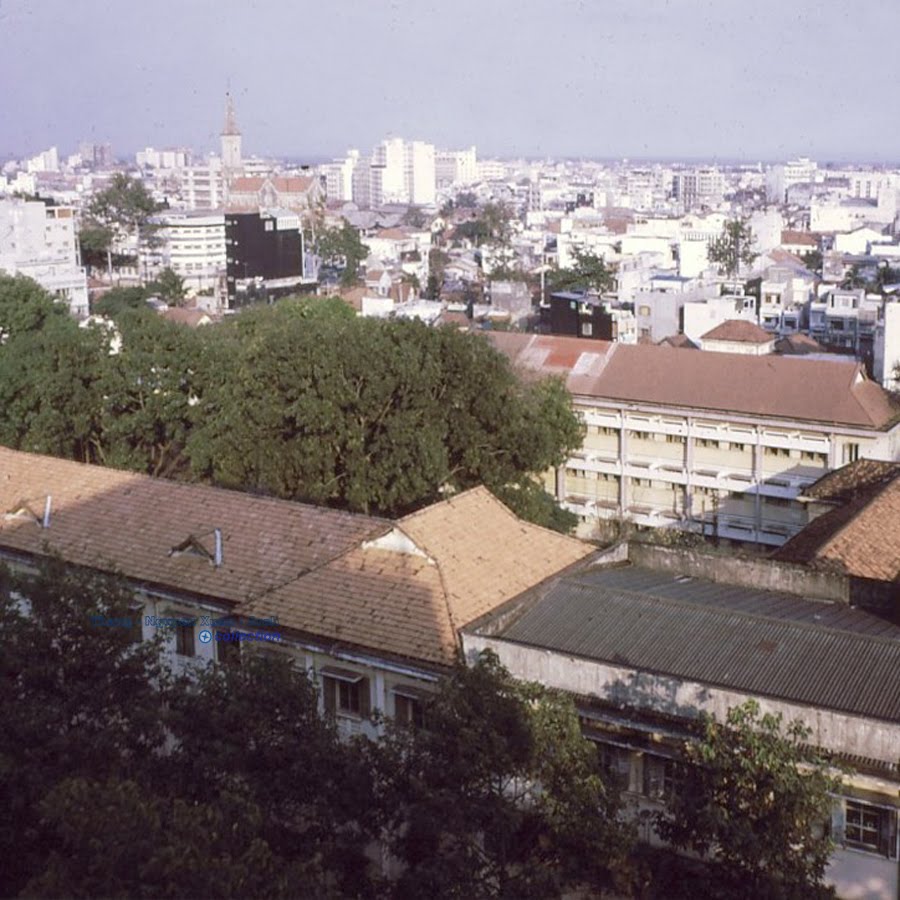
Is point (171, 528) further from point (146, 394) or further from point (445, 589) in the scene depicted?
point (146, 394)

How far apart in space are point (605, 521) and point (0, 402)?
12.6 meters

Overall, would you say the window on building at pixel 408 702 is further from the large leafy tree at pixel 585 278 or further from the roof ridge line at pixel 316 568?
the large leafy tree at pixel 585 278

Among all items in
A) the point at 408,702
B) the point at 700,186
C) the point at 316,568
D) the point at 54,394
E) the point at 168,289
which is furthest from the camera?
the point at 700,186

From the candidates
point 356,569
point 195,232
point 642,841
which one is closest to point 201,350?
point 356,569

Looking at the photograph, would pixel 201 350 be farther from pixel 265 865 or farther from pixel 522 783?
pixel 265 865

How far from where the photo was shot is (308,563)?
14.3 metres

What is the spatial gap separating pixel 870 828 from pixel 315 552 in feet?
22.2

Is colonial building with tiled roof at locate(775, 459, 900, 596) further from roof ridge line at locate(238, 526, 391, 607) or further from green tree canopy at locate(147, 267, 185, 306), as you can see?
green tree canopy at locate(147, 267, 185, 306)

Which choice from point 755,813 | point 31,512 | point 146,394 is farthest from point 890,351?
point 755,813

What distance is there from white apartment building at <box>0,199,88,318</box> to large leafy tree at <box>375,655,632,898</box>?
4341 centimetres

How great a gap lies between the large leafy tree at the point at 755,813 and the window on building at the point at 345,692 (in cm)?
446

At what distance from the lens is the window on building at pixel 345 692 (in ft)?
42.0

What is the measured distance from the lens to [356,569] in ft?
45.1

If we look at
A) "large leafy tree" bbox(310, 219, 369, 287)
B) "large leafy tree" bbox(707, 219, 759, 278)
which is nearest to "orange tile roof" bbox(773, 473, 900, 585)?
"large leafy tree" bbox(707, 219, 759, 278)
